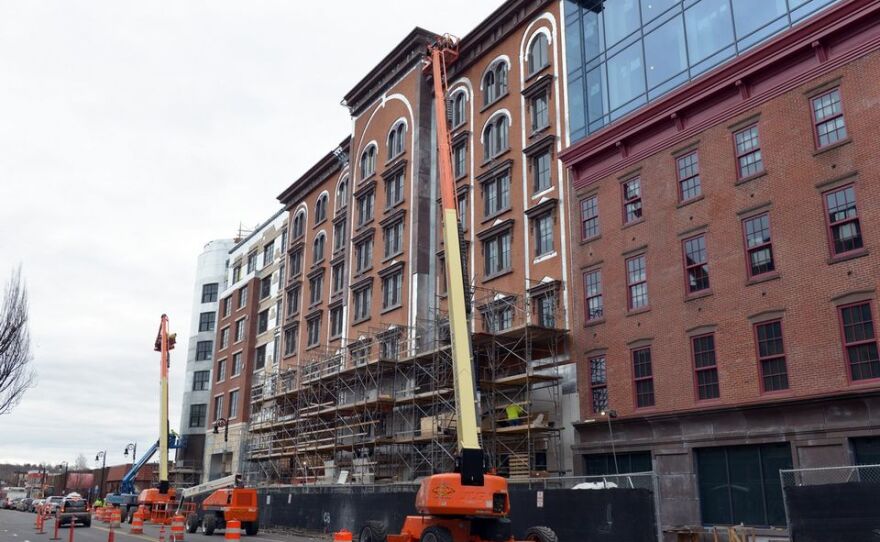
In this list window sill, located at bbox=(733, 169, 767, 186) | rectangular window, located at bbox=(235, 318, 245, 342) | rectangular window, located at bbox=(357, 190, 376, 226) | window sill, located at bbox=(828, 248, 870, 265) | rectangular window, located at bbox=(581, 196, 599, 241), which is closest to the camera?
window sill, located at bbox=(828, 248, 870, 265)

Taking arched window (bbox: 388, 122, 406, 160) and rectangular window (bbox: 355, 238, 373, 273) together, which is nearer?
arched window (bbox: 388, 122, 406, 160)

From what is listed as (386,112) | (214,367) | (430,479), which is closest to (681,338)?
(430,479)

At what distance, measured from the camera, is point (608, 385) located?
1147 inches

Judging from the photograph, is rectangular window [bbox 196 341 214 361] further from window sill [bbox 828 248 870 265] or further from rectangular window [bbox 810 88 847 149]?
window sill [bbox 828 248 870 265]

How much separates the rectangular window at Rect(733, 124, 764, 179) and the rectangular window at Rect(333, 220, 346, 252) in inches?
1185

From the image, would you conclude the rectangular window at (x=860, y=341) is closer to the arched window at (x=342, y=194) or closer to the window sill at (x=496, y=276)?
the window sill at (x=496, y=276)

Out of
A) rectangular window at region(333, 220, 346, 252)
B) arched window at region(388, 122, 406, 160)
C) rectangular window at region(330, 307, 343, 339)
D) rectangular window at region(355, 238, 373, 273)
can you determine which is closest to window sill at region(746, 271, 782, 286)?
arched window at region(388, 122, 406, 160)

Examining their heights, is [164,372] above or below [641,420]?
above

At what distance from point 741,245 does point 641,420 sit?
7.08 meters

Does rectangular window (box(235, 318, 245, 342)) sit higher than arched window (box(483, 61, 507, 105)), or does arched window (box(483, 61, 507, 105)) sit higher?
arched window (box(483, 61, 507, 105))

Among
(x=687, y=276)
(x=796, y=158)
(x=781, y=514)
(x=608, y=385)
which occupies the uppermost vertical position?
(x=796, y=158)

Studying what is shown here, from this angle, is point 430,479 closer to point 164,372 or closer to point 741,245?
point 741,245

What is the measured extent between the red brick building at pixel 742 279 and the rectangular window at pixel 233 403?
134 feet

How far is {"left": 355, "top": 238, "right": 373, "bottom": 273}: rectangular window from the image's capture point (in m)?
47.0
